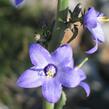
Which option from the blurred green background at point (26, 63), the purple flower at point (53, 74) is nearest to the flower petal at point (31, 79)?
the purple flower at point (53, 74)

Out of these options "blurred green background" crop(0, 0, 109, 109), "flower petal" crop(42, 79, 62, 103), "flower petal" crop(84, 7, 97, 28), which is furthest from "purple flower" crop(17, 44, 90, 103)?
"blurred green background" crop(0, 0, 109, 109)

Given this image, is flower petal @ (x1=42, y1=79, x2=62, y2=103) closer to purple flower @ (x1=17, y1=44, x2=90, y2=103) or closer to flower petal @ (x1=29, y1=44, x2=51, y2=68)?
purple flower @ (x1=17, y1=44, x2=90, y2=103)

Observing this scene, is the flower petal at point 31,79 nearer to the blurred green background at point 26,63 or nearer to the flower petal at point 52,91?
the flower petal at point 52,91

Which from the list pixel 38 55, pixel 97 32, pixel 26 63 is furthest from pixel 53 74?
pixel 26 63

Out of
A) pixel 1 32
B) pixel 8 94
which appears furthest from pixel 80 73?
pixel 1 32

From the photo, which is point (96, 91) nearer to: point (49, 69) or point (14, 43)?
point (14, 43)

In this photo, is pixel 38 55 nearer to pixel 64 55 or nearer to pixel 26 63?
pixel 64 55
